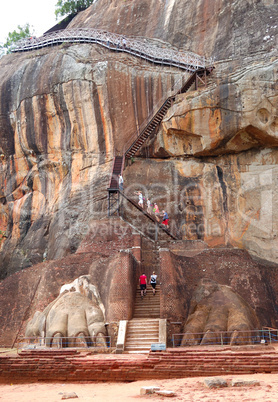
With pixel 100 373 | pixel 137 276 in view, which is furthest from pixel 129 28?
pixel 100 373

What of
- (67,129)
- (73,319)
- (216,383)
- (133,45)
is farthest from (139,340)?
(133,45)

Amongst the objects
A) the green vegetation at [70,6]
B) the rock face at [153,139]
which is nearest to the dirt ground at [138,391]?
the rock face at [153,139]

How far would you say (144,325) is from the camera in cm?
1827

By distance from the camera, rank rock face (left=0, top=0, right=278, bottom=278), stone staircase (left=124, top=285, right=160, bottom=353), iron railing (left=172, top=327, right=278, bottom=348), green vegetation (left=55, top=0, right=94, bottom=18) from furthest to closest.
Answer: green vegetation (left=55, top=0, right=94, bottom=18) < rock face (left=0, top=0, right=278, bottom=278) < stone staircase (left=124, top=285, right=160, bottom=353) < iron railing (left=172, top=327, right=278, bottom=348)

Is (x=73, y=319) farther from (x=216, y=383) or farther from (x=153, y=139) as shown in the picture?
(x=153, y=139)

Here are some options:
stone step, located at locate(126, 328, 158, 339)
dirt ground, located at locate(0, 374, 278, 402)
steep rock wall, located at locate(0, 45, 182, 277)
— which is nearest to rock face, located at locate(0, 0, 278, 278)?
steep rock wall, located at locate(0, 45, 182, 277)

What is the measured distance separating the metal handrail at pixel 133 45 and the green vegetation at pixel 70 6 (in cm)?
894

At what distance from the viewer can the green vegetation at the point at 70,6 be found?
1823 inches

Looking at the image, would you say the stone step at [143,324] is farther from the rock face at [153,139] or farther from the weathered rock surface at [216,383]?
the rock face at [153,139]

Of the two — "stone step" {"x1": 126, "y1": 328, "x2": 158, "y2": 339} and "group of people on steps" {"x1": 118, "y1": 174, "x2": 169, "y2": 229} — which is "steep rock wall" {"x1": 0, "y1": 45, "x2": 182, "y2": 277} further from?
"stone step" {"x1": 126, "y1": 328, "x2": 158, "y2": 339}

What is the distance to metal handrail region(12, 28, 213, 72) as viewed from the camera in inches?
1284

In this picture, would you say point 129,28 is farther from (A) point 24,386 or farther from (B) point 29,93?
(A) point 24,386

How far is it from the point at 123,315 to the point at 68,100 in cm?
1783

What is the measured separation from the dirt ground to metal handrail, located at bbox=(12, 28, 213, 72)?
2274 centimetres
